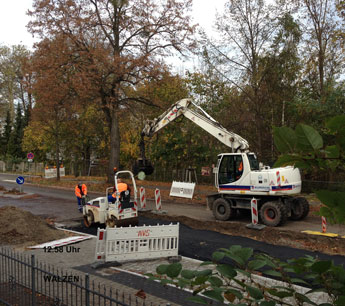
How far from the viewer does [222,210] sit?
50.2 feet

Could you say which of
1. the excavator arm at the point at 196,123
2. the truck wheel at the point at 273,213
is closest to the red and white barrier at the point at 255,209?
the truck wheel at the point at 273,213

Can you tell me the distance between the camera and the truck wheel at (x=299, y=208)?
1468 centimetres

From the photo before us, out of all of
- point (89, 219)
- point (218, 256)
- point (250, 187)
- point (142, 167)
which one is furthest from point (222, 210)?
point (218, 256)

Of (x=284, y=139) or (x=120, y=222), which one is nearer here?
(x=284, y=139)

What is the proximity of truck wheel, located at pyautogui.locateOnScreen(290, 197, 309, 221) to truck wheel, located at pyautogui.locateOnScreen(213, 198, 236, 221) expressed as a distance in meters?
2.46

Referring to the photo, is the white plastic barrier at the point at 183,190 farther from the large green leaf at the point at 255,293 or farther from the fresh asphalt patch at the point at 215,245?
the large green leaf at the point at 255,293

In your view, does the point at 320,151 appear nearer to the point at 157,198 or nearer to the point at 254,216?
the point at 254,216

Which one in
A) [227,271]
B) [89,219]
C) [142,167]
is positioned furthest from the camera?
[142,167]

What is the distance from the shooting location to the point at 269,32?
2159cm

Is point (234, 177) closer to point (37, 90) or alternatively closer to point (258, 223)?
point (258, 223)

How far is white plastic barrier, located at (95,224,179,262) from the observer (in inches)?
355

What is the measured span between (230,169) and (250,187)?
121cm

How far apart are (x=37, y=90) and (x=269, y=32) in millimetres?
16161

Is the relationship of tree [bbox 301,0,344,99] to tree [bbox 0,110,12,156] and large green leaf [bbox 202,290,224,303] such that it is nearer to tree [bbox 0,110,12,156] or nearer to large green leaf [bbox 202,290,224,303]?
large green leaf [bbox 202,290,224,303]
